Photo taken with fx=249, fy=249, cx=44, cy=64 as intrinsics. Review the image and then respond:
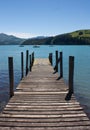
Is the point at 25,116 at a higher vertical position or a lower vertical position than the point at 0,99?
higher

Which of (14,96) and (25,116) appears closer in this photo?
(25,116)

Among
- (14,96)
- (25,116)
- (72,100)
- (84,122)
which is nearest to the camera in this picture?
(84,122)

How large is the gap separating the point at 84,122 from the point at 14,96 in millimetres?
5241

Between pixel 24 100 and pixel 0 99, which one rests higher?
pixel 24 100

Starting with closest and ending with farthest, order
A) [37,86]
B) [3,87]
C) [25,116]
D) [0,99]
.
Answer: [25,116]
[37,86]
[0,99]
[3,87]

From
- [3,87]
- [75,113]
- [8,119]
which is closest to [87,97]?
[3,87]

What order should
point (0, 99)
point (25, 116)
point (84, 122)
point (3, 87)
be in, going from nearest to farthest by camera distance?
1. point (84, 122)
2. point (25, 116)
3. point (0, 99)
4. point (3, 87)

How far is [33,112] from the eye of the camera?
1035 cm

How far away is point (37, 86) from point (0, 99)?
636 cm

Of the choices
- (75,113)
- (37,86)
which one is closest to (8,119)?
(75,113)

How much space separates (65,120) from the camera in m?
9.30

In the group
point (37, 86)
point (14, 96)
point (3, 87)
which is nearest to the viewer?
point (14, 96)

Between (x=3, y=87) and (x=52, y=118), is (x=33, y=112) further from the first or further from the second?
(x=3, y=87)

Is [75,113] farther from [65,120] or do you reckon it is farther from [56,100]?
[56,100]
